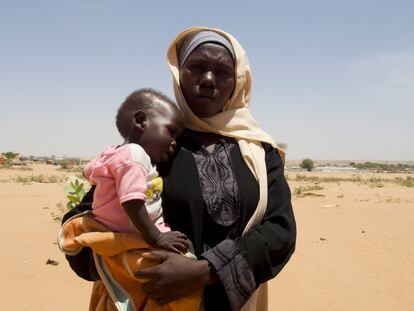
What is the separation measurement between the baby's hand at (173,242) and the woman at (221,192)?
1.7 inches

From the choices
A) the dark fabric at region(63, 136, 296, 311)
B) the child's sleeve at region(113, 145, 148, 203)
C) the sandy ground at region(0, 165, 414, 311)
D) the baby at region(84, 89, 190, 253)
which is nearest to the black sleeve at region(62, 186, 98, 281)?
the dark fabric at region(63, 136, 296, 311)

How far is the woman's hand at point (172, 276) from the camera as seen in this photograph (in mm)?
1558

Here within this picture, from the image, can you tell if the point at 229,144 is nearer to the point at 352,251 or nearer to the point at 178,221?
the point at 178,221

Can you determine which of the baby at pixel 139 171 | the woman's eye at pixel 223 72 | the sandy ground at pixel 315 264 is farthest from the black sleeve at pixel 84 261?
the sandy ground at pixel 315 264

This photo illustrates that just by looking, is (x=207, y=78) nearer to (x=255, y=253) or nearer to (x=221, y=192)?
(x=221, y=192)

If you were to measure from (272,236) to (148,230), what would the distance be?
51 cm

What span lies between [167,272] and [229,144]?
0.71 meters

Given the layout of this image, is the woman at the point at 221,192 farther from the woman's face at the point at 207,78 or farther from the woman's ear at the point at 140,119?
the woman's ear at the point at 140,119

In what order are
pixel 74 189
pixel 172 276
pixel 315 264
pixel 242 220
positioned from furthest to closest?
1. pixel 74 189
2. pixel 315 264
3. pixel 242 220
4. pixel 172 276

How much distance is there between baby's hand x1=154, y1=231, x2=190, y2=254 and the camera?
1610mm

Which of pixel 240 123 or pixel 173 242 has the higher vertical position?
pixel 240 123

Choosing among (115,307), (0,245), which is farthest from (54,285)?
(115,307)

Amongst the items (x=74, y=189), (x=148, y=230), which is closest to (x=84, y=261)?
(x=148, y=230)

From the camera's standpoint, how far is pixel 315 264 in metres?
6.91
